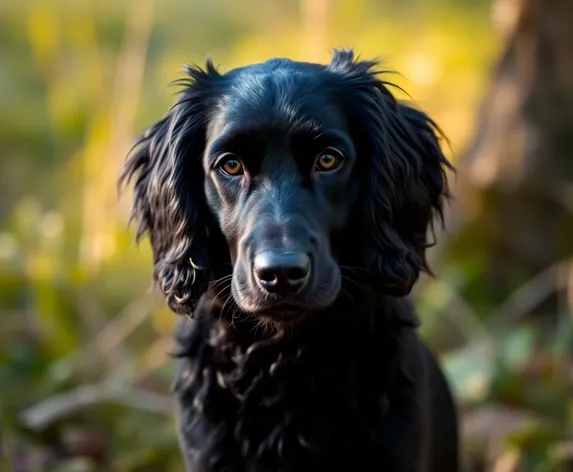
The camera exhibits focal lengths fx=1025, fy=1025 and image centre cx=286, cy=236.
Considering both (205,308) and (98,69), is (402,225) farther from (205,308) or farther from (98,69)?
(98,69)

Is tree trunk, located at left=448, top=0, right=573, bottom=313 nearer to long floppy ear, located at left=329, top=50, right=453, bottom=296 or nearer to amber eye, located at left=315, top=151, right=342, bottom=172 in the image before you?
long floppy ear, located at left=329, top=50, right=453, bottom=296

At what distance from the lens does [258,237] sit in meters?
2.89

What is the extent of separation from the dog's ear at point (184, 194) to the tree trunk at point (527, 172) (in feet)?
10.1

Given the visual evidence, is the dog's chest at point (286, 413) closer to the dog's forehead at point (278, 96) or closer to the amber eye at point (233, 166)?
the amber eye at point (233, 166)

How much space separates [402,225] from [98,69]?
3.94 meters

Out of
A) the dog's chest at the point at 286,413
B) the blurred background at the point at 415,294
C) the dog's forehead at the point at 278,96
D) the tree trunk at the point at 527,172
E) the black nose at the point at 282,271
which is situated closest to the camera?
the black nose at the point at 282,271

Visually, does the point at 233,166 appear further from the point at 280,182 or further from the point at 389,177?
the point at 389,177

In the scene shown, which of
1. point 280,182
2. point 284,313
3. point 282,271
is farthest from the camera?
point 280,182

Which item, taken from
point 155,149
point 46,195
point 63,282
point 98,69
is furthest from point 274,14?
point 155,149

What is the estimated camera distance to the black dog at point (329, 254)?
10.2 ft

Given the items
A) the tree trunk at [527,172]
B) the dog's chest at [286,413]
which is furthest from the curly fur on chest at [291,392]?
the tree trunk at [527,172]

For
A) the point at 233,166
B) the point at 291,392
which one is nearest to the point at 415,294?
the point at 291,392

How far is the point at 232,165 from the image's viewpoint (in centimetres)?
313

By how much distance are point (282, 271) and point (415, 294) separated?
348 cm
